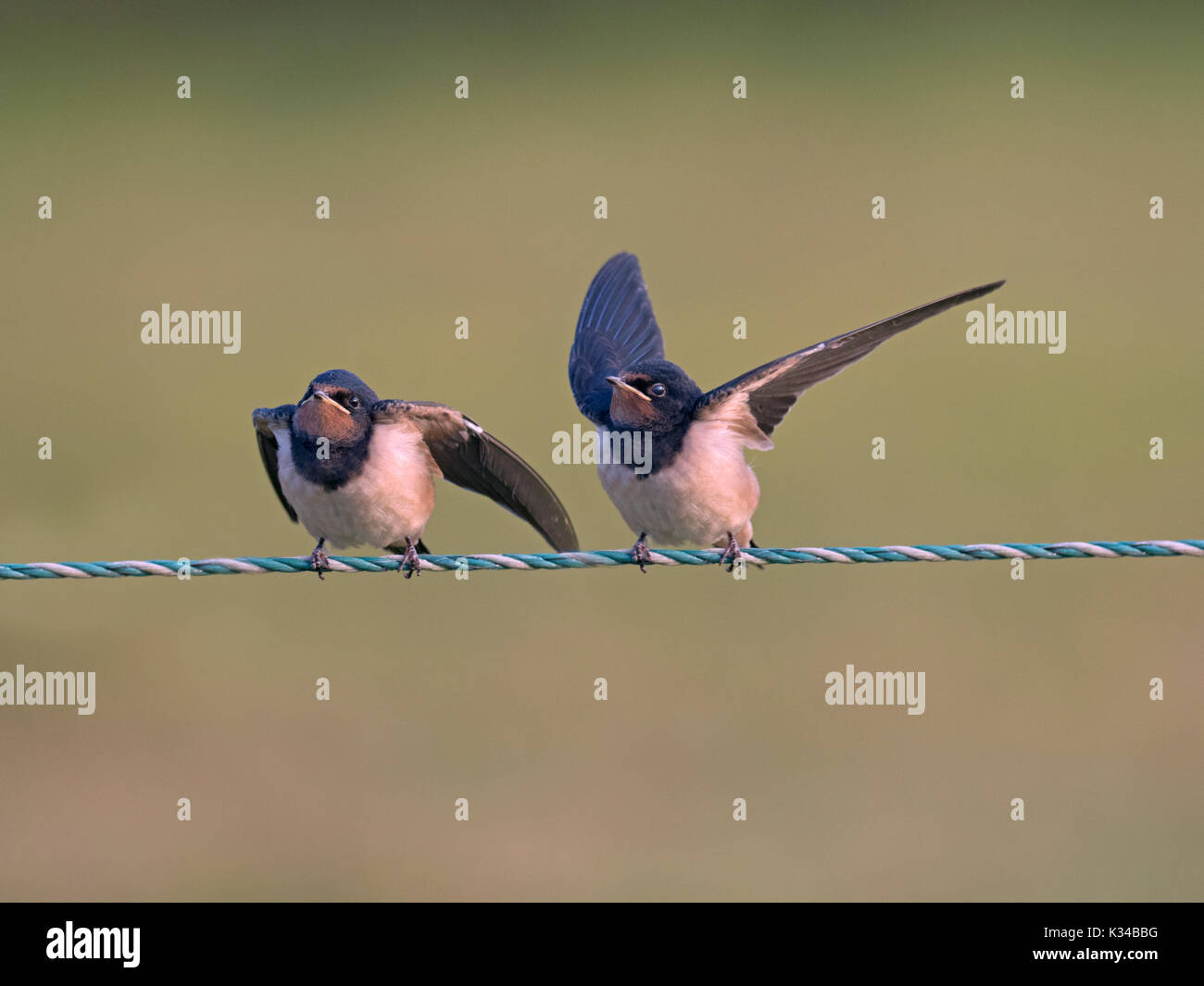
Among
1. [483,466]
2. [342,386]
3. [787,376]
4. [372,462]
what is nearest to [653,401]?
[787,376]

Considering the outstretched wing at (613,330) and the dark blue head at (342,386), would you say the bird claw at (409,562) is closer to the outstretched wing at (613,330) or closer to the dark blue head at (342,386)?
the dark blue head at (342,386)

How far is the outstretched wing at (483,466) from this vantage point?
247 inches

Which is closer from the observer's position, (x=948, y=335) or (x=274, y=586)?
(x=274, y=586)

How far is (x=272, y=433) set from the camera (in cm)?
663

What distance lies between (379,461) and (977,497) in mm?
8358

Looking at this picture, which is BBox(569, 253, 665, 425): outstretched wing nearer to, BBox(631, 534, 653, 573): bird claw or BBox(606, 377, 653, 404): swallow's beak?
BBox(606, 377, 653, 404): swallow's beak

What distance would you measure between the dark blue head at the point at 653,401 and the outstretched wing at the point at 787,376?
0.24 ft

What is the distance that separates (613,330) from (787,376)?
1.73 m

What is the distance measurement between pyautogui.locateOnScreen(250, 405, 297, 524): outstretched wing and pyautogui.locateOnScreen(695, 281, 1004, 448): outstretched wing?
5.10ft

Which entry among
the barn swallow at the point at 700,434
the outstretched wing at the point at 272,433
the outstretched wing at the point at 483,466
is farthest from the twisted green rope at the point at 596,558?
the outstretched wing at the point at 272,433

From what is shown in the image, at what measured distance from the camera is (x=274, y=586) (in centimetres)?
1300

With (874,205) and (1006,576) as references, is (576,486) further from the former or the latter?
(874,205)

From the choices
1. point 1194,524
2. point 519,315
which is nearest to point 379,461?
point 1194,524

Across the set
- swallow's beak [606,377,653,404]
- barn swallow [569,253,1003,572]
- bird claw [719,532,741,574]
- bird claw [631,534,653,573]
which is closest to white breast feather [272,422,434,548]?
barn swallow [569,253,1003,572]
